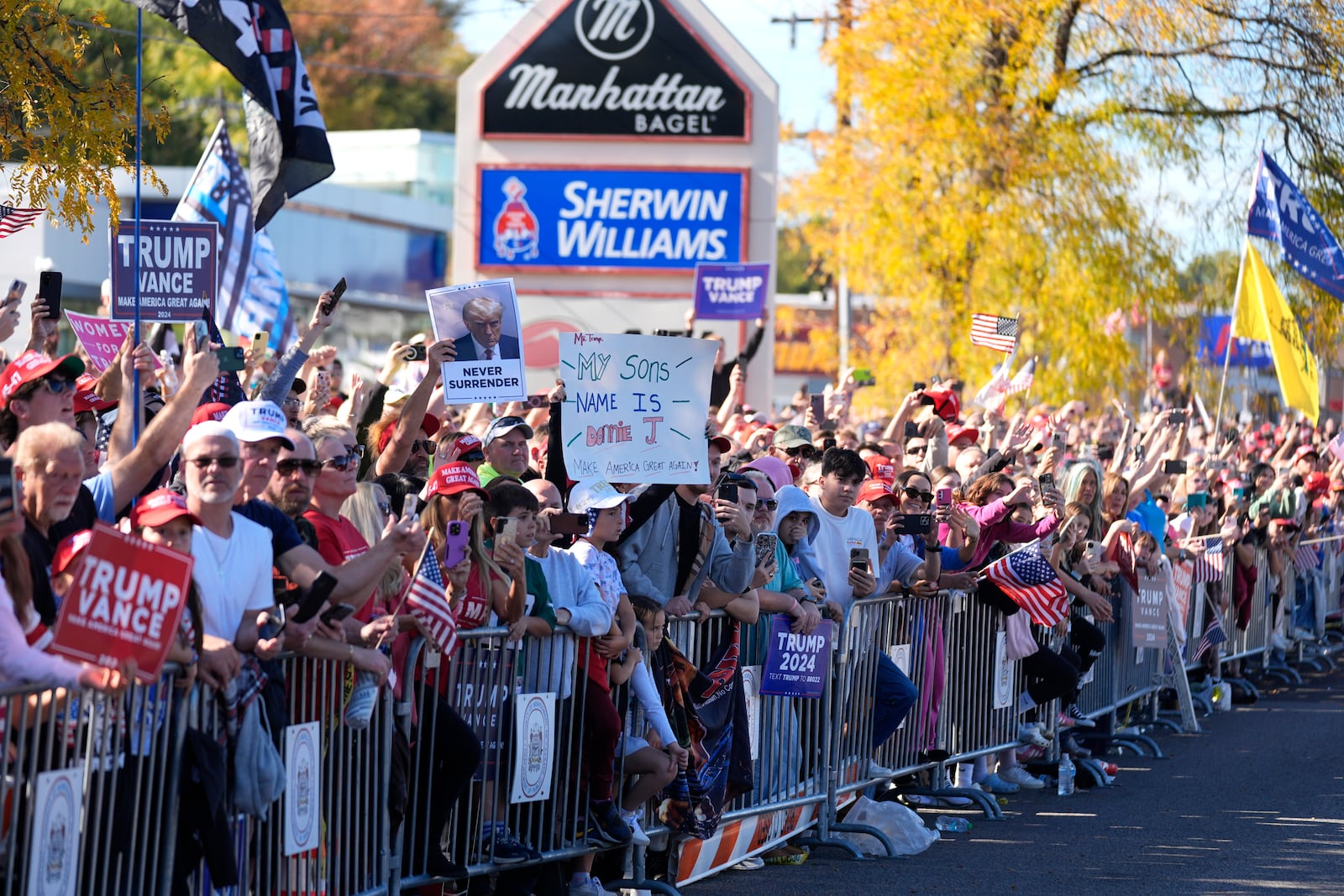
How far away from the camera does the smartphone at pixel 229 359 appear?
7473 mm

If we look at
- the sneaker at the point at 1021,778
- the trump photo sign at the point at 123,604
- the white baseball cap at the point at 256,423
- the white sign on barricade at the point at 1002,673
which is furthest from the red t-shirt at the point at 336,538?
the sneaker at the point at 1021,778

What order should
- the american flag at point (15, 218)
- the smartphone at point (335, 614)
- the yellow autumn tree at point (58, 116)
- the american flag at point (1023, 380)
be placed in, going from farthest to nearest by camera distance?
the american flag at point (1023, 380) → the american flag at point (15, 218) → the yellow autumn tree at point (58, 116) → the smartphone at point (335, 614)

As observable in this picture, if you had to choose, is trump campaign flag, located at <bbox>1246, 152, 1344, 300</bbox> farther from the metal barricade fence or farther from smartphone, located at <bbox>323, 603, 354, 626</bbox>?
the metal barricade fence

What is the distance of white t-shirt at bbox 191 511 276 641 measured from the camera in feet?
19.4

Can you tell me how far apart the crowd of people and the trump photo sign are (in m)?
0.06

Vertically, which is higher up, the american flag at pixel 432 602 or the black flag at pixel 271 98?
the black flag at pixel 271 98

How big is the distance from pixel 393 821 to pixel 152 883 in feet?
4.75

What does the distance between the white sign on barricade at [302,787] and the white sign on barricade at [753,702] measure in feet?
9.45

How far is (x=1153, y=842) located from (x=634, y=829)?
3208 millimetres

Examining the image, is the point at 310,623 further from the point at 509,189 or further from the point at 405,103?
the point at 405,103

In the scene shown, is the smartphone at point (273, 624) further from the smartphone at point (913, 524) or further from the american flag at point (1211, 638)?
the american flag at point (1211, 638)

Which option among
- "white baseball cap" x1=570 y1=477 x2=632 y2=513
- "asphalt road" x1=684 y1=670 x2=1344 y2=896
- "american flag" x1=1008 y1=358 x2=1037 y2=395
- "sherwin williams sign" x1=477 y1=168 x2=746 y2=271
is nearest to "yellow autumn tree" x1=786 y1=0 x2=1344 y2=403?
"sherwin williams sign" x1=477 y1=168 x2=746 y2=271

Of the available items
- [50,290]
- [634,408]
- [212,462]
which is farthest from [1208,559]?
[212,462]

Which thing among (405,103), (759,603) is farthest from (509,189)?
(405,103)
